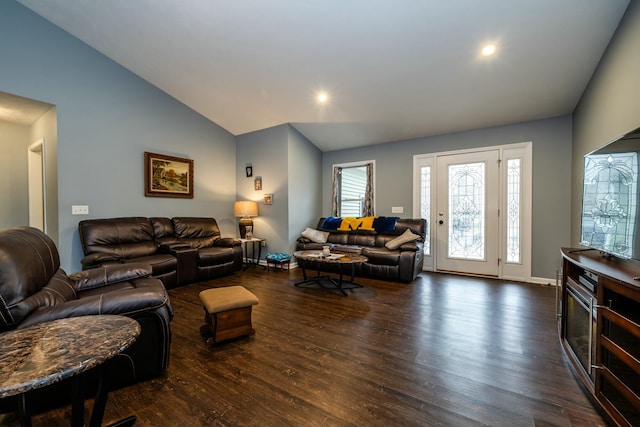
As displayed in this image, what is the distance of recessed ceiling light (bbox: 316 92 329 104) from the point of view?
386 cm

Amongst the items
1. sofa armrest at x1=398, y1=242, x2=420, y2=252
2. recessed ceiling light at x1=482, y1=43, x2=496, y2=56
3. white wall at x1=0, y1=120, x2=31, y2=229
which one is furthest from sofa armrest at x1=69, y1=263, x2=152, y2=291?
recessed ceiling light at x1=482, y1=43, x2=496, y2=56

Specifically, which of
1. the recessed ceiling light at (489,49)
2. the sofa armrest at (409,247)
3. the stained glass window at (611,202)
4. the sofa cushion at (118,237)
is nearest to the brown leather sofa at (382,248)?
the sofa armrest at (409,247)

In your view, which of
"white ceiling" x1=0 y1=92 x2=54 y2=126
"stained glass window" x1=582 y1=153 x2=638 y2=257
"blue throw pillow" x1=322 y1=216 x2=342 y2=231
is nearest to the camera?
"stained glass window" x1=582 y1=153 x2=638 y2=257

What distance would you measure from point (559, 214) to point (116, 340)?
5140 mm

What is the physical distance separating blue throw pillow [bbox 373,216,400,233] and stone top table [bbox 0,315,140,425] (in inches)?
166

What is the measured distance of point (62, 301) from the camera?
1500mm

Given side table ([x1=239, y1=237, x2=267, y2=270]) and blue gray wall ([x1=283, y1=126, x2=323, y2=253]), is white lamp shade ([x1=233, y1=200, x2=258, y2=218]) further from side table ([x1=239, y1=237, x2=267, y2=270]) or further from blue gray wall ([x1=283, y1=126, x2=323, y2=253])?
blue gray wall ([x1=283, y1=126, x2=323, y2=253])

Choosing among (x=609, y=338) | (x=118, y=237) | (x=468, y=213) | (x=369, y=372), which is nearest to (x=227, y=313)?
(x=369, y=372)

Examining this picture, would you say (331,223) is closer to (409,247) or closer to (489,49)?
(409,247)

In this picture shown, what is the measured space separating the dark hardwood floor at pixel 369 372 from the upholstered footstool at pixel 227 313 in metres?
0.09

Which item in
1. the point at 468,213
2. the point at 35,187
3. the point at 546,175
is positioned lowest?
the point at 468,213

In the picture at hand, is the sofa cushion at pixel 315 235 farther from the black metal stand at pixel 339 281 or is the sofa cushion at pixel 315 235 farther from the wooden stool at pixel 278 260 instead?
the black metal stand at pixel 339 281

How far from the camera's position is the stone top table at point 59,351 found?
75 centimetres

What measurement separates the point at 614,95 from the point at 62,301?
14.9ft
